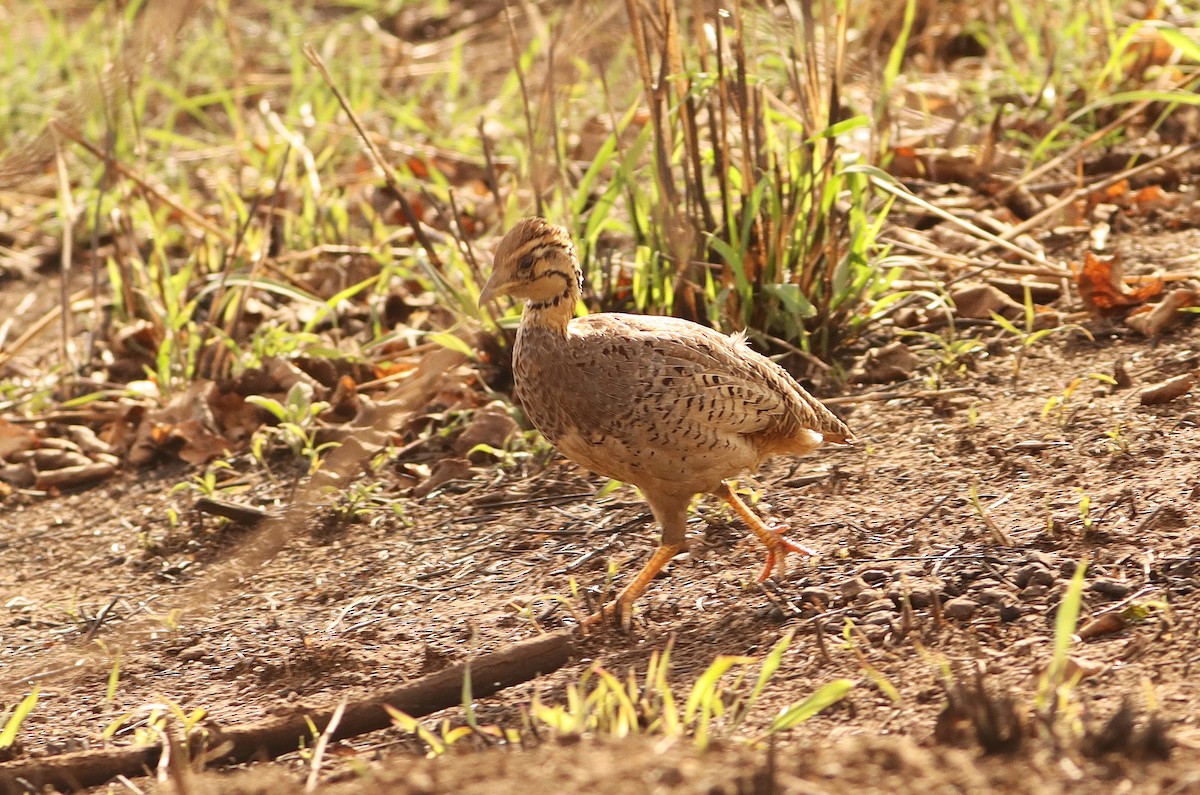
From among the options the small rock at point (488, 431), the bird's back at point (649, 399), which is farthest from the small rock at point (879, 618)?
the small rock at point (488, 431)

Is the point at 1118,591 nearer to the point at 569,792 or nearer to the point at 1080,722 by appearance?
the point at 1080,722

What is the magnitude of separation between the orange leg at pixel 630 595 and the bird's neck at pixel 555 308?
2.14ft

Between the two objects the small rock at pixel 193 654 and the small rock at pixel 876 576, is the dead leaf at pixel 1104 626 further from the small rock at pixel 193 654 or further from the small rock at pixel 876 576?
the small rock at pixel 193 654

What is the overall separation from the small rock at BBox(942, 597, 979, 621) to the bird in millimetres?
556

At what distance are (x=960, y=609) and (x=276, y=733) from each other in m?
1.62

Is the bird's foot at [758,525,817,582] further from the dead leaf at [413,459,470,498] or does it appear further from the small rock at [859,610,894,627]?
the dead leaf at [413,459,470,498]

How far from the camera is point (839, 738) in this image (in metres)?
2.91

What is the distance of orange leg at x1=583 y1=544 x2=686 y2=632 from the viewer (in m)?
3.73

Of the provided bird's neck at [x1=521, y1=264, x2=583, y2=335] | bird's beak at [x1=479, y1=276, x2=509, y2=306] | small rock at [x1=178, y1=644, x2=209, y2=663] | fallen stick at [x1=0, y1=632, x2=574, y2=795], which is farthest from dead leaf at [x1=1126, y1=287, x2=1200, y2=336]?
small rock at [x1=178, y1=644, x2=209, y2=663]

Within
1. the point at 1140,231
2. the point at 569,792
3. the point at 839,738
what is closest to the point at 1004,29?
the point at 1140,231

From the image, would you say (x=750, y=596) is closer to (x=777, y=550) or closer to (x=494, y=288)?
(x=777, y=550)

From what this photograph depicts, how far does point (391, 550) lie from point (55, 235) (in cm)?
363

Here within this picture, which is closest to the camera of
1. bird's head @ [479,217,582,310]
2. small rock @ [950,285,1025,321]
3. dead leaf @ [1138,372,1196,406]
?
bird's head @ [479,217,582,310]

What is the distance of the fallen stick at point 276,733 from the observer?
3086mm
